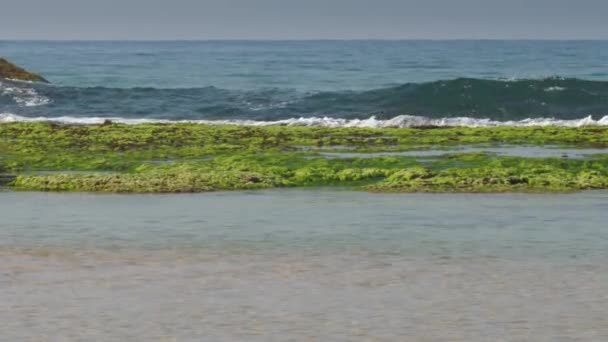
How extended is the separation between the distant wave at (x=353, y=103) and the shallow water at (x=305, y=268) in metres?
21.9

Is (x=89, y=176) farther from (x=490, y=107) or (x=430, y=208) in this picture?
(x=490, y=107)

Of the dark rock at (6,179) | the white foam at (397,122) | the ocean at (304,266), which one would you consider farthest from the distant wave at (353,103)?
the dark rock at (6,179)

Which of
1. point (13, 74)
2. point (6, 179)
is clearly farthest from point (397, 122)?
point (13, 74)

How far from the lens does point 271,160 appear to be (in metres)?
20.2

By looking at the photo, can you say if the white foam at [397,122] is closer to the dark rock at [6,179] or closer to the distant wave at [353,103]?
the distant wave at [353,103]

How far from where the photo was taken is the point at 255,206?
15414mm

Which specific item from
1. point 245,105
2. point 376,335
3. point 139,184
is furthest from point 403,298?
point 245,105

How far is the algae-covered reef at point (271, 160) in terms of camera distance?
1736cm

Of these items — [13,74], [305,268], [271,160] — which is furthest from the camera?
[13,74]

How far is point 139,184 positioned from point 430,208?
14.2 ft

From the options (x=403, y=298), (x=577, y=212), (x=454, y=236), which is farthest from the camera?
(x=577, y=212)

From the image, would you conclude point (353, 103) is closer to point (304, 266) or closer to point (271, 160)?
point (271, 160)

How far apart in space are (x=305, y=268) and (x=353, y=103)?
30040 mm

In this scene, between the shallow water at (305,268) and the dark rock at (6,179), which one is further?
the dark rock at (6,179)
